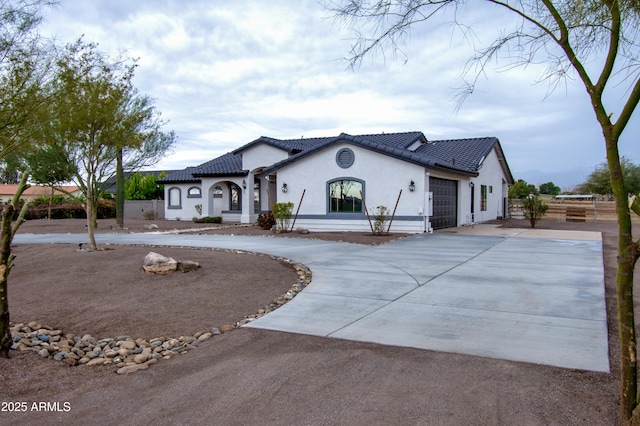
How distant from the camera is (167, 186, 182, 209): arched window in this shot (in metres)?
33.1

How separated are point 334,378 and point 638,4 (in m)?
4.33

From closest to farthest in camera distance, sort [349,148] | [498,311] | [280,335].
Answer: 1. [280,335]
2. [498,311]
3. [349,148]

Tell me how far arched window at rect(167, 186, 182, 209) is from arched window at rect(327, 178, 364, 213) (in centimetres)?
1530

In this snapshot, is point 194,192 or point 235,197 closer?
point 235,197

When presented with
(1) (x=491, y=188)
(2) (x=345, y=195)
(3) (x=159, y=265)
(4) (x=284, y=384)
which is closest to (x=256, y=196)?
(2) (x=345, y=195)

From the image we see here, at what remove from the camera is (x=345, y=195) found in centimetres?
2134

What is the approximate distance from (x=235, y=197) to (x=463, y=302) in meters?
24.7

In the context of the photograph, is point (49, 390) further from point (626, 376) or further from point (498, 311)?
point (498, 311)

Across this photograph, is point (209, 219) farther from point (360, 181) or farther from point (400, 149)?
point (400, 149)

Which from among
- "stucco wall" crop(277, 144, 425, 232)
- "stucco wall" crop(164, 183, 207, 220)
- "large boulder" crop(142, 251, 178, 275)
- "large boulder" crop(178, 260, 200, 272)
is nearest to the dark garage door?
"stucco wall" crop(277, 144, 425, 232)

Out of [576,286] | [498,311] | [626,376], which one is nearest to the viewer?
[626,376]

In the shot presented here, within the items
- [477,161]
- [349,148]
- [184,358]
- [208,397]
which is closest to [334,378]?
[208,397]

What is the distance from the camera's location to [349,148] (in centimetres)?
2084

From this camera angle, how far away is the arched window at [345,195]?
2091cm
